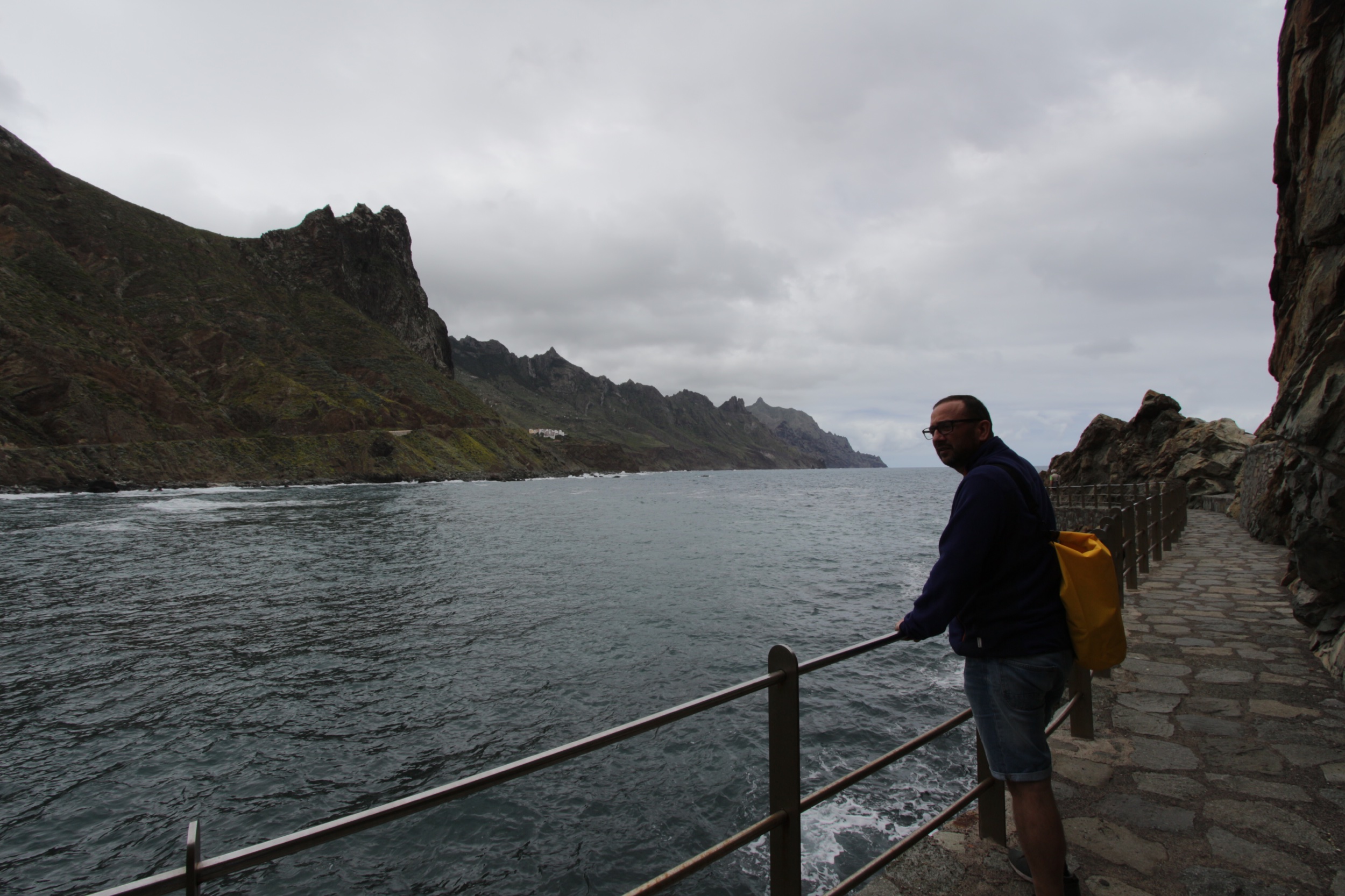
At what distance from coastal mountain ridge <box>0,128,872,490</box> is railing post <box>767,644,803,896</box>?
83.2m

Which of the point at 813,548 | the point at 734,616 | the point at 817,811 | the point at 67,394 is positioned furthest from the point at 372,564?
the point at 67,394

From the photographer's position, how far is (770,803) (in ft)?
10.4

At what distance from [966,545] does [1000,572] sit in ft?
0.87

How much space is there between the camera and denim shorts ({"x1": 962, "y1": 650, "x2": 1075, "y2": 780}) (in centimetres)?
294

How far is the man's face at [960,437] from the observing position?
323 centimetres

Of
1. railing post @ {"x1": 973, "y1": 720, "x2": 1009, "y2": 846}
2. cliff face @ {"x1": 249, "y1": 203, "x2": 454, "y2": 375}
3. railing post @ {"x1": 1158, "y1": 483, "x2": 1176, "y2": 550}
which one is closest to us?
railing post @ {"x1": 973, "y1": 720, "x2": 1009, "y2": 846}

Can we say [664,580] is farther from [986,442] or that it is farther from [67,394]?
[67,394]

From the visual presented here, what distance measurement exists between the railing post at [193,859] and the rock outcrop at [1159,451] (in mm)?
29686

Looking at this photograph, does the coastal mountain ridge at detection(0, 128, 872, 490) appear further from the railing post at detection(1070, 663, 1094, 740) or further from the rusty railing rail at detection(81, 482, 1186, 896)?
the railing post at detection(1070, 663, 1094, 740)

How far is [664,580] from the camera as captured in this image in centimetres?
2347

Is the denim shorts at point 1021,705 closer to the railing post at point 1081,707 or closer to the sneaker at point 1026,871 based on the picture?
the sneaker at point 1026,871

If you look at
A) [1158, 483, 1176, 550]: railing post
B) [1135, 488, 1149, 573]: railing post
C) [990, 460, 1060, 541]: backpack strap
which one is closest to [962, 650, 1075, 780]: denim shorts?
[990, 460, 1060, 541]: backpack strap

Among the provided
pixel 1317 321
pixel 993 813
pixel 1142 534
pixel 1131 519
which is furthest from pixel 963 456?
pixel 1142 534

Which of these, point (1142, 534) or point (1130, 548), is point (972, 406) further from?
point (1142, 534)
